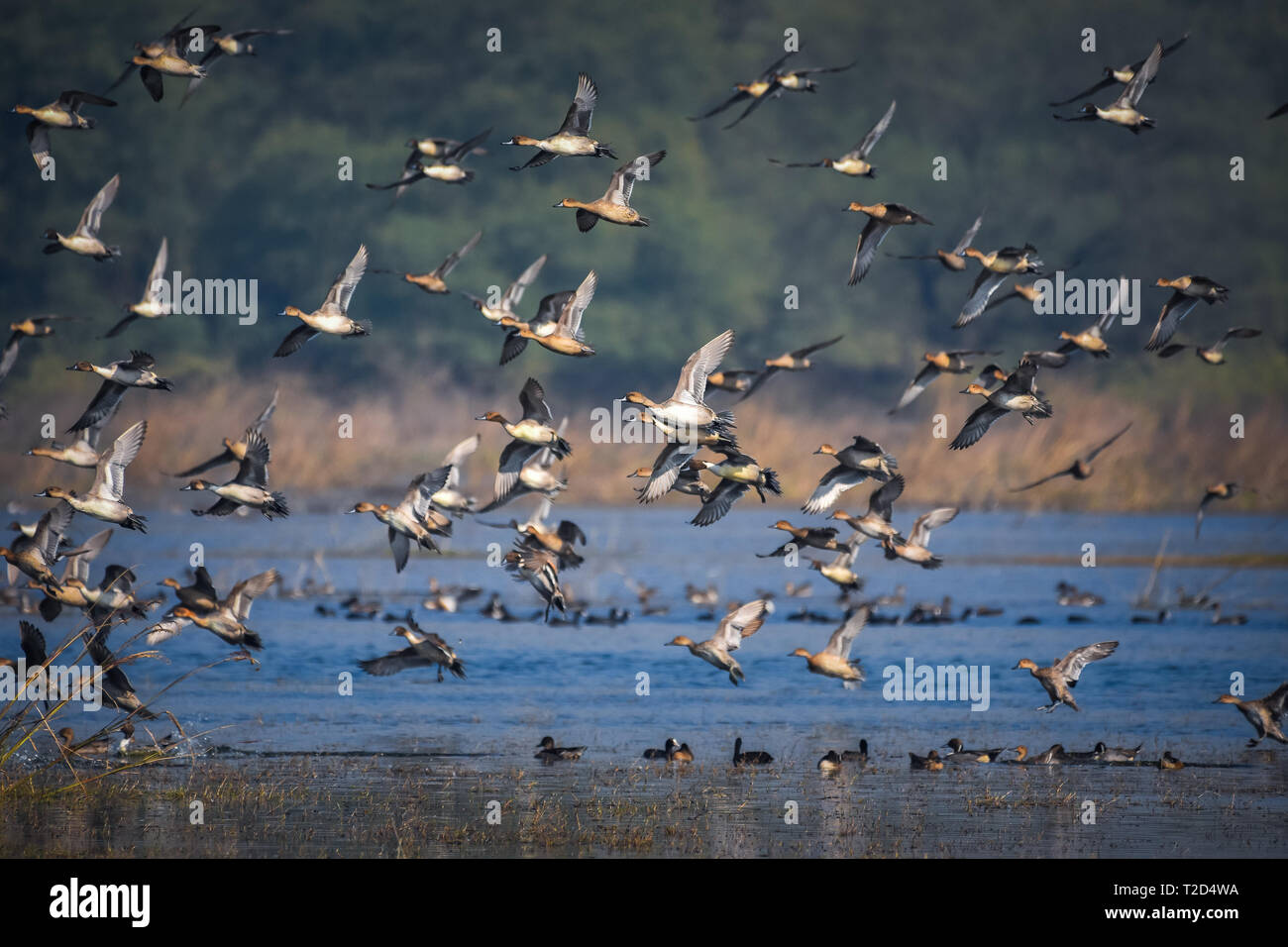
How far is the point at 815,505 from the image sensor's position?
21406 mm

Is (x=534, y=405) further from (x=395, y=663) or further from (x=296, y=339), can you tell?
(x=395, y=663)

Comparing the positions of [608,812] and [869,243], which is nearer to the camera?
[608,812]

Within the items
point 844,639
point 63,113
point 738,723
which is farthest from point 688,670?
point 63,113

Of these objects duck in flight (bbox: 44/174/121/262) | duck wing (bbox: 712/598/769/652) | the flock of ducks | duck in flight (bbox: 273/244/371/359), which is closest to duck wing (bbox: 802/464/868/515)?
the flock of ducks

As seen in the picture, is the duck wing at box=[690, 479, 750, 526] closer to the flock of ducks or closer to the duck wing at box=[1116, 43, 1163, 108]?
the flock of ducks

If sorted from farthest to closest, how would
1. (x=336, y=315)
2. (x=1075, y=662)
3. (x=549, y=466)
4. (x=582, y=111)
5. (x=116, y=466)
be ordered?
(x=549, y=466), (x=1075, y=662), (x=582, y=111), (x=336, y=315), (x=116, y=466)

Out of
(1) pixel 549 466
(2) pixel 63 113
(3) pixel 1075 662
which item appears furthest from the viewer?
(1) pixel 549 466

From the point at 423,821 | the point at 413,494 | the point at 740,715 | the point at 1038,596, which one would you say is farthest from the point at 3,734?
the point at 1038,596

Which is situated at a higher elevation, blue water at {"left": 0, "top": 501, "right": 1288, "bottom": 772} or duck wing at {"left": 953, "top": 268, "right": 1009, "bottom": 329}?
duck wing at {"left": 953, "top": 268, "right": 1009, "bottom": 329}

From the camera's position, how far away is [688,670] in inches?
1276

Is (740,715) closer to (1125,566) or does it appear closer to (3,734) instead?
(3,734)

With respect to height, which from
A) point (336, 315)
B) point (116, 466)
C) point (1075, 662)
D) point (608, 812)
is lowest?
point (608, 812)

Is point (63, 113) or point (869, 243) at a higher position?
point (63, 113)

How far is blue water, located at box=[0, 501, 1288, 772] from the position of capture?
79.4 feet
